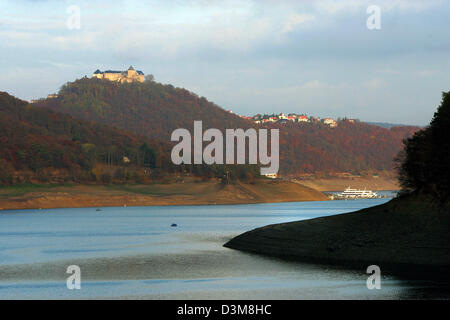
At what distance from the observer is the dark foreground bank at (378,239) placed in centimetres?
4919

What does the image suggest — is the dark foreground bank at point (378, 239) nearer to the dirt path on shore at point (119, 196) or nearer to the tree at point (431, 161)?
the tree at point (431, 161)

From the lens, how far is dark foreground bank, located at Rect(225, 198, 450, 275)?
49.2 meters

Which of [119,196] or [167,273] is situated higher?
[167,273]

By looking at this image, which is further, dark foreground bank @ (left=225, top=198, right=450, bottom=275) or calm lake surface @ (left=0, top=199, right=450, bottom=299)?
dark foreground bank @ (left=225, top=198, right=450, bottom=275)

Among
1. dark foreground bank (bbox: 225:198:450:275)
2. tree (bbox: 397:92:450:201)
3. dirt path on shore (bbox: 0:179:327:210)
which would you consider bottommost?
dirt path on shore (bbox: 0:179:327:210)

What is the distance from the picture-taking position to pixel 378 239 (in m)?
52.9

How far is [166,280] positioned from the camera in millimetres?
48562
